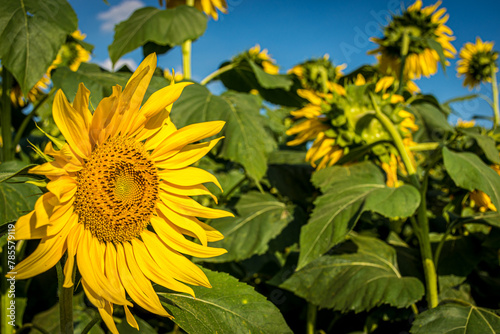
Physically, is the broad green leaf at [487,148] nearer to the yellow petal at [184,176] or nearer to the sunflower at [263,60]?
the yellow petal at [184,176]

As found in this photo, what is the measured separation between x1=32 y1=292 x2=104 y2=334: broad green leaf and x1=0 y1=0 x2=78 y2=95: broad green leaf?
725 mm

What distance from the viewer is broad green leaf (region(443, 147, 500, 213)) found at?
134cm

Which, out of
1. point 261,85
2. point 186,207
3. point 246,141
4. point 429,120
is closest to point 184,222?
point 186,207

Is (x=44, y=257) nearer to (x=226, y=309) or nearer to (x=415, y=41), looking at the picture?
(x=226, y=309)

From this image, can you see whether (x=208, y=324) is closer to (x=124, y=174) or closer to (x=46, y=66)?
(x=124, y=174)

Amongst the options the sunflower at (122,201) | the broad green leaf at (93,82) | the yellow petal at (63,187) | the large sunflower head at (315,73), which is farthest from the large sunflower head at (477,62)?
the yellow petal at (63,187)

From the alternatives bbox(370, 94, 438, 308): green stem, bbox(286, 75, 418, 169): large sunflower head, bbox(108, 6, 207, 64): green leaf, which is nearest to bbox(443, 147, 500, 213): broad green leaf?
bbox(370, 94, 438, 308): green stem

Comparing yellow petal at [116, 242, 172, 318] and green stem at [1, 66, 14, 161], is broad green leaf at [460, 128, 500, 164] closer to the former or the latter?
yellow petal at [116, 242, 172, 318]

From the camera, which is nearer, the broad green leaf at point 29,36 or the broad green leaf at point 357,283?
the broad green leaf at point 29,36

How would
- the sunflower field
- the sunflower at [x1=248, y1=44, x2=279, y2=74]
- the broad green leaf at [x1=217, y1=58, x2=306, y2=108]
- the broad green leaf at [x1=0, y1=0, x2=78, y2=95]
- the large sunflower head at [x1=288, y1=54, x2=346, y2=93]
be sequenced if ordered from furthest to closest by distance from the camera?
the sunflower at [x1=248, y1=44, x2=279, y2=74] < the large sunflower head at [x1=288, y1=54, x2=346, y2=93] < the broad green leaf at [x1=217, y1=58, x2=306, y2=108] < the broad green leaf at [x1=0, y1=0, x2=78, y2=95] < the sunflower field

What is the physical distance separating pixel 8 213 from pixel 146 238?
15.9 inches

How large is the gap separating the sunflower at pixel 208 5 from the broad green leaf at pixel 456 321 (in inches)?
70.4

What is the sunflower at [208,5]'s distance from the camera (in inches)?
89.0

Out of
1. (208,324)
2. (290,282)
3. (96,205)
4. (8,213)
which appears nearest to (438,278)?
(290,282)
